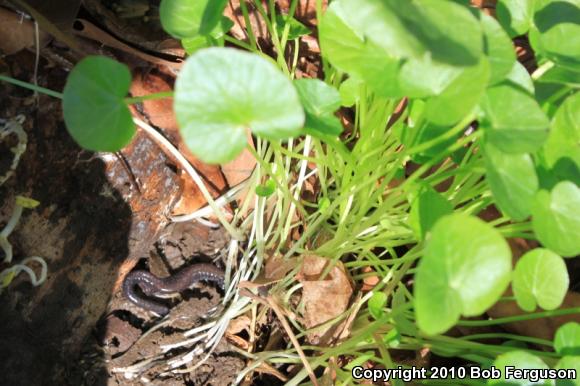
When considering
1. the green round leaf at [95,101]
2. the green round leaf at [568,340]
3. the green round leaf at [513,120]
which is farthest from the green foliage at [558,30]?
the green round leaf at [95,101]

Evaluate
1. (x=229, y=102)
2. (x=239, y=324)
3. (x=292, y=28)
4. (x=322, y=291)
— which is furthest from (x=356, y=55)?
(x=239, y=324)

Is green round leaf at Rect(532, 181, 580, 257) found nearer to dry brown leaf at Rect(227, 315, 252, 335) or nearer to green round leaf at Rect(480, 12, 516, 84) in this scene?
green round leaf at Rect(480, 12, 516, 84)

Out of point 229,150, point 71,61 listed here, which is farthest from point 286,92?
point 71,61

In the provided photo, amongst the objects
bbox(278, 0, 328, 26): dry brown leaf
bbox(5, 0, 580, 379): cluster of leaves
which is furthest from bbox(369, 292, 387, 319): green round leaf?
bbox(278, 0, 328, 26): dry brown leaf

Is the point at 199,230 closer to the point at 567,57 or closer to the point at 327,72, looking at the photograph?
the point at 327,72

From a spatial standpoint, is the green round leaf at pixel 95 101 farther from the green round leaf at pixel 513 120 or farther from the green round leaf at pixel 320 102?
the green round leaf at pixel 513 120

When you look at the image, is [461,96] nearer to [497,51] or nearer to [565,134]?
[497,51]
